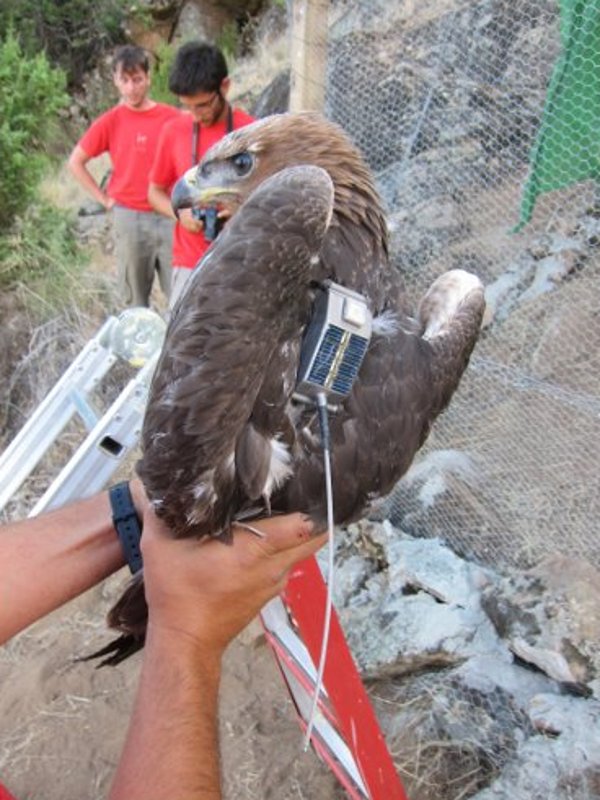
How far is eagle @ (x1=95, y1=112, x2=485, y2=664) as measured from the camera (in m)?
1.57

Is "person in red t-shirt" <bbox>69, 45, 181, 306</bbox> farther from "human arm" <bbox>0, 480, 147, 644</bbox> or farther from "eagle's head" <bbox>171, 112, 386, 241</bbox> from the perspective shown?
"human arm" <bbox>0, 480, 147, 644</bbox>

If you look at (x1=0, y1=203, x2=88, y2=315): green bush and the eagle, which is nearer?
the eagle

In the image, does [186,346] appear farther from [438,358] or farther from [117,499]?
[438,358]

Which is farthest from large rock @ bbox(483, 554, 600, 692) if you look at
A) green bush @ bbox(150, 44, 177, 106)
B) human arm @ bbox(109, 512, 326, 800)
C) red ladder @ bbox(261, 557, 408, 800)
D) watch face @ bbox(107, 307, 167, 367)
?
green bush @ bbox(150, 44, 177, 106)

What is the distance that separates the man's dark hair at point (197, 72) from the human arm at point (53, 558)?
304 cm

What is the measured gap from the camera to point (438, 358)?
2.19 meters

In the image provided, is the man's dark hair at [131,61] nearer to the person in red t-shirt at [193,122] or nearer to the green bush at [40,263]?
the person in red t-shirt at [193,122]

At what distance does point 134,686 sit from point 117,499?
1.65 m

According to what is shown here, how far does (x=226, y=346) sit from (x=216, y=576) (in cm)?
50

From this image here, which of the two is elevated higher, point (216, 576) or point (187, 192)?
point (187, 192)

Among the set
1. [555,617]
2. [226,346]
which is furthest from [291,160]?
[555,617]

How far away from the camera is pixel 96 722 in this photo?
3.24 metres

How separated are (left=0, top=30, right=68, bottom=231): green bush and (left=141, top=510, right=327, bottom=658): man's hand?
17.3 feet

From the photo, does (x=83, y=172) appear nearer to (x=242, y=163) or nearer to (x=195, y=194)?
(x=195, y=194)
